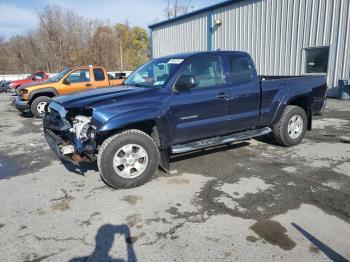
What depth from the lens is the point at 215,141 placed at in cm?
508

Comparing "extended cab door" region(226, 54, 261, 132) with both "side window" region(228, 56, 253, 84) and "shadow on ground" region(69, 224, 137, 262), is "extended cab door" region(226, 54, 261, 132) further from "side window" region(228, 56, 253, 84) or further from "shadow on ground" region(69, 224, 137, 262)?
"shadow on ground" region(69, 224, 137, 262)

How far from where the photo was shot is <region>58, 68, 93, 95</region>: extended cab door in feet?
35.9

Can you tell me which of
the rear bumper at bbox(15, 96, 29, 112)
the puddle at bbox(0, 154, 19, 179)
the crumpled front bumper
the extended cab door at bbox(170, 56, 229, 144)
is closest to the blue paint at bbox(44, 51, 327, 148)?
the extended cab door at bbox(170, 56, 229, 144)

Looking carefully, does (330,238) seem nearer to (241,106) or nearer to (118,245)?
(118,245)

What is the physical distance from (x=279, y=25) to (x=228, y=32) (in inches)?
129

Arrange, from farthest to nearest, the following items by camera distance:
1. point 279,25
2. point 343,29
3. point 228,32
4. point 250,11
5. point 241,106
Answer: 1. point 228,32
2. point 250,11
3. point 279,25
4. point 343,29
5. point 241,106

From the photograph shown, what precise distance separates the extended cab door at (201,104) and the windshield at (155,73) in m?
0.22

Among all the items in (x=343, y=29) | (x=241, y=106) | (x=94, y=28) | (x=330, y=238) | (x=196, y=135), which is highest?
(x=94, y=28)

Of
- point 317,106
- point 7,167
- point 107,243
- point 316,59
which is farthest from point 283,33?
point 107,243

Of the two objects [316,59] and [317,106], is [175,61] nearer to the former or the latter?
[317,106]

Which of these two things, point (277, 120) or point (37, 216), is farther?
point (277, 120)

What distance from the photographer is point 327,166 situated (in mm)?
5008

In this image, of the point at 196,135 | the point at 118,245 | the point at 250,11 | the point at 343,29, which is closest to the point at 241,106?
the point at 196,135

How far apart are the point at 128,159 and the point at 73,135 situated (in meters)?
0.86
